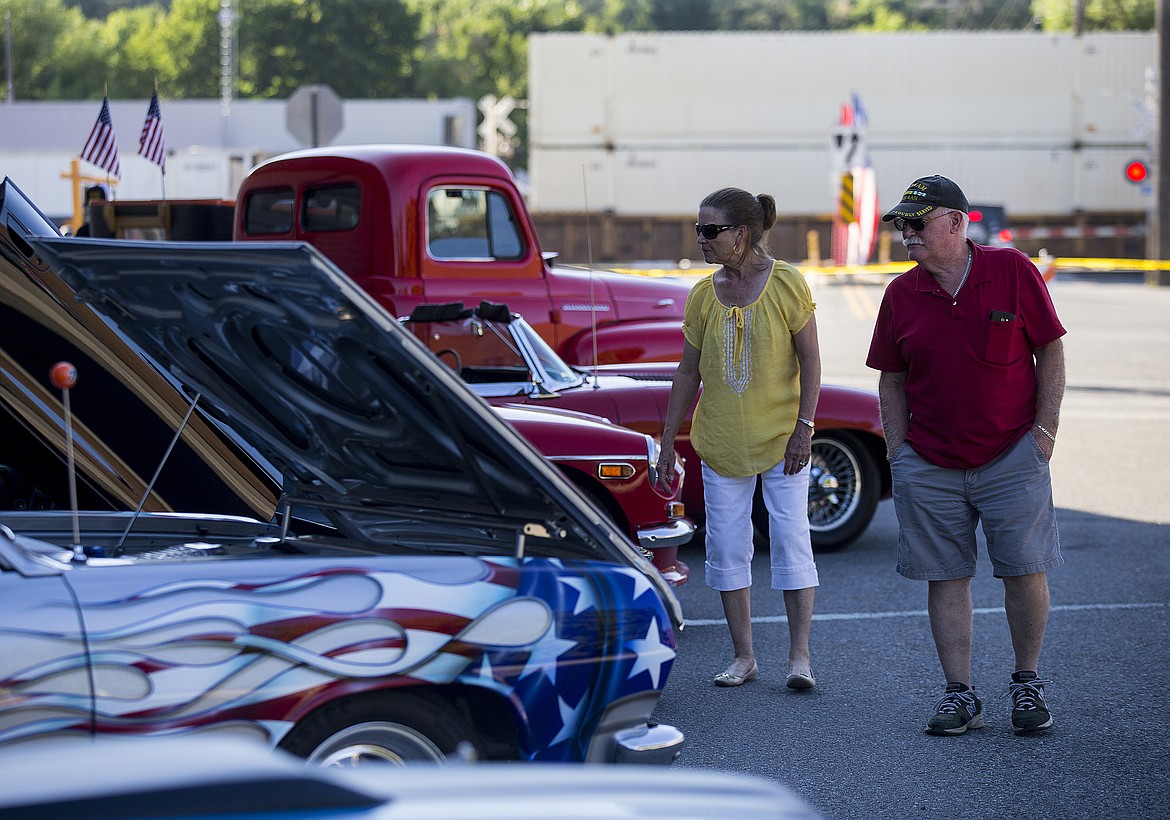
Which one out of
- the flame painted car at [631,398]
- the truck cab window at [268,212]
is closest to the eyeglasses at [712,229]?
the flame painted car at [631,398]

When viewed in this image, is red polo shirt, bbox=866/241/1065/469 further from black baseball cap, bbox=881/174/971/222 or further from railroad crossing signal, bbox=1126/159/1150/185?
railroad crossing signal, bbox=1126/159/1150/185

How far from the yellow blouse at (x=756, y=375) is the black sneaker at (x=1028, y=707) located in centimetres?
117

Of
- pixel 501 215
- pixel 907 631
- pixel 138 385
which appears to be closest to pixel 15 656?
pixel 138 385

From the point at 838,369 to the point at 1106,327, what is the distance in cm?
684

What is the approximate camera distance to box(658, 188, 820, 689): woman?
5.22 m

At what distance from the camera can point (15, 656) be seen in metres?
2.70

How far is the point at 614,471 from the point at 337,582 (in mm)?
3031

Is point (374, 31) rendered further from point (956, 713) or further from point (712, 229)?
point (956, 713)

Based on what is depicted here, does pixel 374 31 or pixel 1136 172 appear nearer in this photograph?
pixel 1136 172

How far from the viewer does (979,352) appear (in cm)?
473

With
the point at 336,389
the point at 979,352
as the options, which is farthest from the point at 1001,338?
the point at 336,389

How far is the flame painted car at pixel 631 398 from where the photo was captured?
7051 mm

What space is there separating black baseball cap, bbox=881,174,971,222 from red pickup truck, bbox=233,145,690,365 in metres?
4.58

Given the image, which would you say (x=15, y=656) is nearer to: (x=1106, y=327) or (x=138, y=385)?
(x=138, y=385)
